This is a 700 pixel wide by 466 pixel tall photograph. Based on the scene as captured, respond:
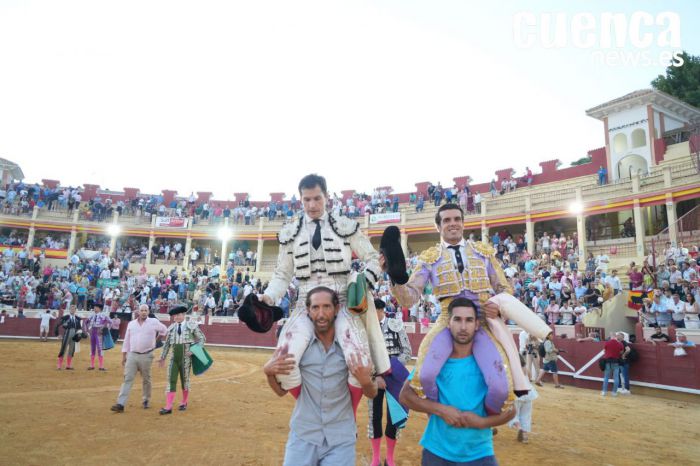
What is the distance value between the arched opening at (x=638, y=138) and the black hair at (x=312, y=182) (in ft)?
87.8

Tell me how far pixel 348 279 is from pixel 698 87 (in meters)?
38.6

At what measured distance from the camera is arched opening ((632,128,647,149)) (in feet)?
81.0

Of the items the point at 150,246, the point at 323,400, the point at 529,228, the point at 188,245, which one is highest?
the point at 529,228

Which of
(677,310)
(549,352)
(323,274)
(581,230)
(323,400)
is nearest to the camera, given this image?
(323,400)

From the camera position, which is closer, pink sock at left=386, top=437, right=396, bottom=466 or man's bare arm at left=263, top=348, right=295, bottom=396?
man's bare arm at left=263, top=348, right=295, bottom=396

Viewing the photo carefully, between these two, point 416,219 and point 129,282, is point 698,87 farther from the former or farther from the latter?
point 129,282

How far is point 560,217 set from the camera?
76.0 feet

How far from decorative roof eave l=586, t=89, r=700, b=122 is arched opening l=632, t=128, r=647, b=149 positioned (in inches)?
55.0

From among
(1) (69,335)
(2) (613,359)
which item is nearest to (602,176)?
(2) (613,359)

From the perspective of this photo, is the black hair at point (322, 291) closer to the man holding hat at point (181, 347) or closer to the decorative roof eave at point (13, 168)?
the man holding hat at point (181, 347)

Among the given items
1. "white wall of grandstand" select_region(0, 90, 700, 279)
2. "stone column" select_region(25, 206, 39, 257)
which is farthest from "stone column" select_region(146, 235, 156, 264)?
"stone column" select_region(25, 206, 39, 257)

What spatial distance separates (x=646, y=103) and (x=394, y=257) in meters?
27.5

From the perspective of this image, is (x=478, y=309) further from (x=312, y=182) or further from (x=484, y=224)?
(x=484, y=224)

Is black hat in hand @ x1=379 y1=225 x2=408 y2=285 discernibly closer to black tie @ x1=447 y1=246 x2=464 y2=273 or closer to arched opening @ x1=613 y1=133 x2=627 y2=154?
black tie @ x1=447 y1=246 x2=464 y2=273
